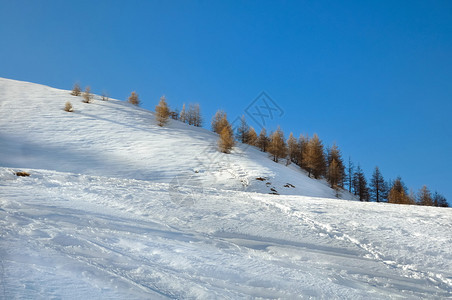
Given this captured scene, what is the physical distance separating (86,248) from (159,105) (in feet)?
133

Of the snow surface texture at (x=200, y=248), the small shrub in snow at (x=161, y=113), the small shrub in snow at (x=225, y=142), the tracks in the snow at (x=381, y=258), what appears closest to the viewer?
the snow surface texture at (x=200, y=248)

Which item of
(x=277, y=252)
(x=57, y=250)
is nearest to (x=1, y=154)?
(x=57, y=250)

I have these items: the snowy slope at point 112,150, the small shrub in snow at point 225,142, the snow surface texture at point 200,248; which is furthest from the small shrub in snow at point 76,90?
the snow surface texture at point 200,248

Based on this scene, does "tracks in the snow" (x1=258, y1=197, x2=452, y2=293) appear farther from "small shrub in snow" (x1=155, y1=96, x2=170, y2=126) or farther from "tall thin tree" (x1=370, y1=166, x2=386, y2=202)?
"tall thin tree" (x1=370, y1=166, x2=386, y2=202)

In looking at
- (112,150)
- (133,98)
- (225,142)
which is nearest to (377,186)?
(225,142)

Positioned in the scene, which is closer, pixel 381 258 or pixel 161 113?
pixel 381 258

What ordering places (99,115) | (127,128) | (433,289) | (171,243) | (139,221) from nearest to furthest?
1. (433,289)
2. (171,243)
3. (139,221)
4. (127,128)
5. (99,115)

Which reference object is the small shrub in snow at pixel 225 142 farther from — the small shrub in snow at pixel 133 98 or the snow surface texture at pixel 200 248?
the small shrub in snow at pixel 133 98

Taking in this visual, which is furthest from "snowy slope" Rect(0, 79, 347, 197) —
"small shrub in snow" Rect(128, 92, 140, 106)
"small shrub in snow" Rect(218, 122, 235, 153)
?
"small shrub in snow" Rect(128, 92, 140, 106)

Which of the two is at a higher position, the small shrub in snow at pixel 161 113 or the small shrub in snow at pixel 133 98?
the small shrub in snow at pixel 133 98

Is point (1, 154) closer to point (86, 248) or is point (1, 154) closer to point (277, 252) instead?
point (86, 248)

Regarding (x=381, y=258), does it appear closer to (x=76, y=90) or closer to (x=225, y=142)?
(x=225, y=142)

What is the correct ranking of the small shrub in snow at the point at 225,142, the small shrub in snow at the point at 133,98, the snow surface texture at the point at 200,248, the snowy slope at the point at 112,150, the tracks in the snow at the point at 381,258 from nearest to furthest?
the snow surface texture at the point at 200,248
the tracks in the snow at the point at 381,258
the snowy slope at the point at 112,150
the small shrub in snow at the point at 225,142
the small shrub in snow at the point at 133,98

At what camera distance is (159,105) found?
4172 centimetres
